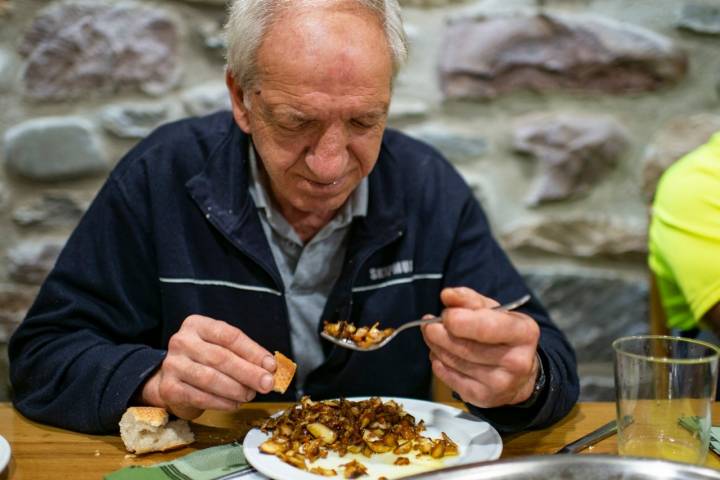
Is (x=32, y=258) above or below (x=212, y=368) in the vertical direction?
below

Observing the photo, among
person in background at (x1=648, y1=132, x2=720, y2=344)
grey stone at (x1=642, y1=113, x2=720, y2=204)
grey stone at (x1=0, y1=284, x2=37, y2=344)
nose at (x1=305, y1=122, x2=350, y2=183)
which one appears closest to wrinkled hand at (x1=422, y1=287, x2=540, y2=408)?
nose at (x1=305, y1=122, x2=350, y2=183)

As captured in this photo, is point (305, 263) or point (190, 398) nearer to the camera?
point (190, 398)

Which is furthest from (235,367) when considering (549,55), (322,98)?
(549,55)

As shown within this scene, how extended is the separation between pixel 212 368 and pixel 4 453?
12.1 inches

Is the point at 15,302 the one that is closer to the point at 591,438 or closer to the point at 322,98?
the point at 322,98

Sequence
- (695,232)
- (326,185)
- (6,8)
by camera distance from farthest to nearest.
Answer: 1. (6,8)
2. (695,232)
3. (326,185)

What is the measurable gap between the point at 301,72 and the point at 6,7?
4.25 feet

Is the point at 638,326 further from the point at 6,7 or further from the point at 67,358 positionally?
the point at 6,7

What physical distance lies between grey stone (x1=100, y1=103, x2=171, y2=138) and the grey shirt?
0.79 metres

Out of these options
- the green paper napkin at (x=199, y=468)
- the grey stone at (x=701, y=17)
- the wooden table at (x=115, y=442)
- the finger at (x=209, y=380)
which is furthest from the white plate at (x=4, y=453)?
the grey stone at (x=701, y=17)

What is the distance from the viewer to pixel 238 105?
66.7 inches

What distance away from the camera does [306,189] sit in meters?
1.60

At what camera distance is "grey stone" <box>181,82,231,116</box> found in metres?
2.45

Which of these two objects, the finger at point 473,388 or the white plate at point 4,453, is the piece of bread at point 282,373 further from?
the white plate at point 4,453
